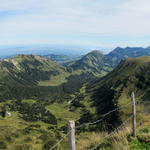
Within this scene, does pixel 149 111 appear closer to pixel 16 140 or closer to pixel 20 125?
pixel 16 140

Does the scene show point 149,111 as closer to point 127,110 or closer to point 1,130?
point 127,110

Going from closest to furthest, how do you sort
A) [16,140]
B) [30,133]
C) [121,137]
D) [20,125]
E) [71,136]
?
[71,136] → [121,137] → [16,140] → [30,133] → [20,125]

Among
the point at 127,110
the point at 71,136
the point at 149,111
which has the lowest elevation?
the point at 127,110

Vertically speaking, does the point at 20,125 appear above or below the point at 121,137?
below

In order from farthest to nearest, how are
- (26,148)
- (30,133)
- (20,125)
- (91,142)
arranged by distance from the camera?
1. (20,125)
2. (30,133)
3. (26,148)
4. (91,142)

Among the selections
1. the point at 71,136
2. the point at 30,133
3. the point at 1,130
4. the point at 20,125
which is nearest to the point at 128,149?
the point at 71,136

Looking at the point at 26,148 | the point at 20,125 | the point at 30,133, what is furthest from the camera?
the point at 20,125

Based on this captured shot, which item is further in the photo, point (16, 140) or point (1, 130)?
point (1, 130)

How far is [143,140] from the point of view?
15.6 meters

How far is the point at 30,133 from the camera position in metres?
154

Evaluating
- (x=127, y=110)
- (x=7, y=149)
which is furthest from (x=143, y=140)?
(x=127, y=110)

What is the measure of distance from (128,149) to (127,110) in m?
138

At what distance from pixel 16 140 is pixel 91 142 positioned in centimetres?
13827

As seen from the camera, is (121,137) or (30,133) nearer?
(121,137)
